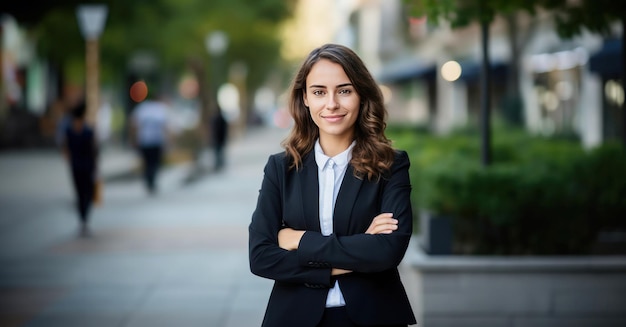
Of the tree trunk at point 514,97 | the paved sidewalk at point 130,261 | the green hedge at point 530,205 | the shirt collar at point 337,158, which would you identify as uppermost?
the tree trunk at point 514,97

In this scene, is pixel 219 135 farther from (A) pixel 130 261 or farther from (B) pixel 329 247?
(B) pixel 329 247

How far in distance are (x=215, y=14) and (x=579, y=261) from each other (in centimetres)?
4187

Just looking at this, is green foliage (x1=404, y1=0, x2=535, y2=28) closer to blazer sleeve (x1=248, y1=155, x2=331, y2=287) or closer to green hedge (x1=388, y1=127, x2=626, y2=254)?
green hedge (x1=388, y1=127, x2=626, y2=254)

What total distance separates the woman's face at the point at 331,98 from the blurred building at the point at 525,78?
4534mm

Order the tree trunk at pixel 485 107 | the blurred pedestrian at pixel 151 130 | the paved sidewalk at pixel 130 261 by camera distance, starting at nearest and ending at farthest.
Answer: the paved sidewalk at pixel 130 261 < the tree trunk at pixel 485 107 < the blurred pedestrian at pixel 151 130

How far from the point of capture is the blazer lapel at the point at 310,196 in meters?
3.25

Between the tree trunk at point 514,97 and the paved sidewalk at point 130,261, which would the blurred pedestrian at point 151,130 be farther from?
the tree trunk at point 514,97

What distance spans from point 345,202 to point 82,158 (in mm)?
9433

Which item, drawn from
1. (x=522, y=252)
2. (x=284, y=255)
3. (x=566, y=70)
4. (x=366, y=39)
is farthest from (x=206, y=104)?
(x=366, y=39)

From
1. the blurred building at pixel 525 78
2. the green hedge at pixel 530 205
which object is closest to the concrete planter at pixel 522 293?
the green hedge at pixel 530 205

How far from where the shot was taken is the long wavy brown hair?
3.22 m

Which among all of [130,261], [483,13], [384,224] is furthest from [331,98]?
[130,261]

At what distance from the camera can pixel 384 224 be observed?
321 cm

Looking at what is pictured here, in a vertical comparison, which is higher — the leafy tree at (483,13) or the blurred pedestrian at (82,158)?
the leafy tree at (483,13)
